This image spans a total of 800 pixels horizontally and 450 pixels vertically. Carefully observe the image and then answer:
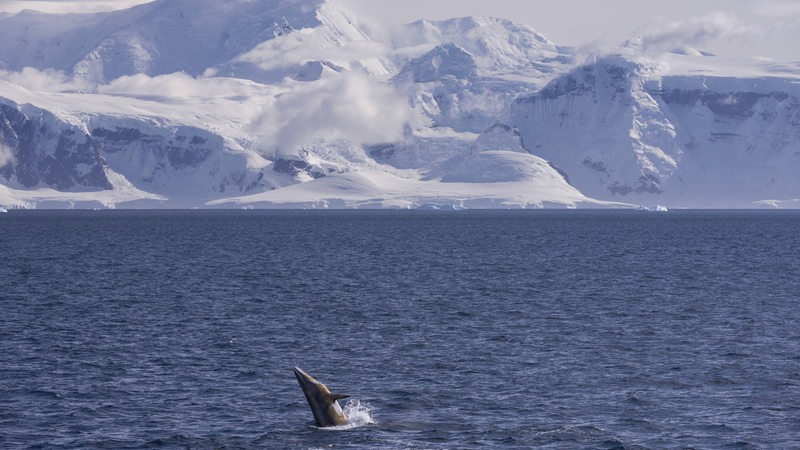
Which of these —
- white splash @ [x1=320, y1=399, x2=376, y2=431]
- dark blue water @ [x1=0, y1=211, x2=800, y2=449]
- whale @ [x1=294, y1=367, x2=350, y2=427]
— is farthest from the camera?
white splash @ [x1=320, y1=399, x2=376, y2=431]

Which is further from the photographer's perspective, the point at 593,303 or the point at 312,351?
the point at 593,303

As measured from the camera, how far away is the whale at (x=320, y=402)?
171 ft

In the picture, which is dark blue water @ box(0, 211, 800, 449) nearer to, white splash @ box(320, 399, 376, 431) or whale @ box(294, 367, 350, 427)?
white splash @ box(320, 399, 376, 431)

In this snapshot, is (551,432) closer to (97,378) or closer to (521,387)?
(521,387)

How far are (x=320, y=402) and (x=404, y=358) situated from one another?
15944 mm

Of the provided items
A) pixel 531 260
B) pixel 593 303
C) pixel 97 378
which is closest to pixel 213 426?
pixel 97 378

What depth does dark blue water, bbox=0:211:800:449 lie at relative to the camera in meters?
51.4

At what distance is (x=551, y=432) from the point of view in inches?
2004

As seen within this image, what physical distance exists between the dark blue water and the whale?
637mm

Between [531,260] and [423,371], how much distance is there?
89151mm

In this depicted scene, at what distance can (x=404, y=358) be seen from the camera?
67688 millimetres

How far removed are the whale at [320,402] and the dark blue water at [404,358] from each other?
637 millimetres

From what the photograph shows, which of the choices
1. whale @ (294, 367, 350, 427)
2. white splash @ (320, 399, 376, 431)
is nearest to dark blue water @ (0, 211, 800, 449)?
white splash @ (320, 399, 376, 431)

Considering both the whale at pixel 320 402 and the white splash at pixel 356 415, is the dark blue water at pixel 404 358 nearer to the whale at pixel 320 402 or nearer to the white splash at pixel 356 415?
the white splash at pixel 356 415
